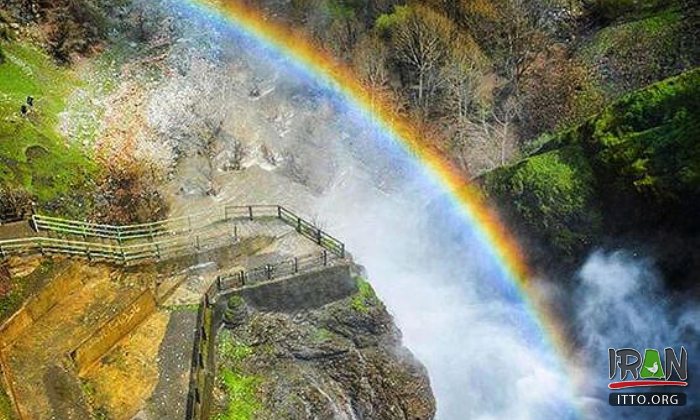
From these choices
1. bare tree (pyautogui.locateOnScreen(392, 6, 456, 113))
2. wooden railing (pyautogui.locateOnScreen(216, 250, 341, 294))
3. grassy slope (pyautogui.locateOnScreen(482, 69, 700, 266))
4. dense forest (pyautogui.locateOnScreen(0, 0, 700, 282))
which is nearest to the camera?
wooden railing (pyautogui.locateOnScreen(216, 250, 341, 294))

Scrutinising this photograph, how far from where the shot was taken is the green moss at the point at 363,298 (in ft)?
86.4

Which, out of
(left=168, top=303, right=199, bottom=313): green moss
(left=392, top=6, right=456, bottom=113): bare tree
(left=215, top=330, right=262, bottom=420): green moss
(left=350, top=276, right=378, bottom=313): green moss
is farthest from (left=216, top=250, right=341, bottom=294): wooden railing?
(left=392, top=6, right=456, bottom=113): bare tree

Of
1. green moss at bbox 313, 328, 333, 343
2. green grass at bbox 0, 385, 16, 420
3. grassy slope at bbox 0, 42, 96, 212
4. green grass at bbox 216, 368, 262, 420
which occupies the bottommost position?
green grass at bbox 0, 385, 16, 420

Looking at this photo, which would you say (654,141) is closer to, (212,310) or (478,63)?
(212,310)

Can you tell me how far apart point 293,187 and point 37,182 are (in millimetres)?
12786

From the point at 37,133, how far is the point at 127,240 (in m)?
11.9

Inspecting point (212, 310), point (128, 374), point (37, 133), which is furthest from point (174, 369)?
point (37, 133)

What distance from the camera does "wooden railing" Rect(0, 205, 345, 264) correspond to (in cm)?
2517

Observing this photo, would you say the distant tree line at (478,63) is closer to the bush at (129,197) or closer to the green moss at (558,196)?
the green moss at (558,196)

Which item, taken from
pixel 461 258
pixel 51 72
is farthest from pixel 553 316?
pixel 51 72

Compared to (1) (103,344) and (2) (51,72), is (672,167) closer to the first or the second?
(1) (103,344)

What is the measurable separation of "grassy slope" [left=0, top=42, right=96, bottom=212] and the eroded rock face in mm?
13370

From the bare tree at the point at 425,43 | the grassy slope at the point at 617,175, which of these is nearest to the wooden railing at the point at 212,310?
the grassy slope at the point at 617,175

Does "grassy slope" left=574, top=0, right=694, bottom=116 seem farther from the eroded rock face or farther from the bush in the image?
the bush
